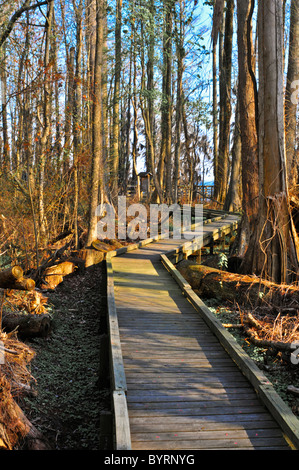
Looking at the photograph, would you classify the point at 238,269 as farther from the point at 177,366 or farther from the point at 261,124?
the point at 177,366

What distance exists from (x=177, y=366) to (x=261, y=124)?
531cm

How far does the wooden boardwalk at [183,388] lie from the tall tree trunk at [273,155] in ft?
7.31

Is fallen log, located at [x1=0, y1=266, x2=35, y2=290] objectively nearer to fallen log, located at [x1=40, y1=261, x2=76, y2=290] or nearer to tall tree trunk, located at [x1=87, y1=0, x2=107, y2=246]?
fallen log, located at [x1=40, y1=261, x2=76, y2=290]

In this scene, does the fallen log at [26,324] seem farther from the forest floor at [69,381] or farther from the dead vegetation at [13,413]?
the dead vegetation at [13,413]

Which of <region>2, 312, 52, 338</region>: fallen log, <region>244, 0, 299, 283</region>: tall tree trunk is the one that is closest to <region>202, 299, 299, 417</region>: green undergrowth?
<region>244, 0, 299, 283</region>: tall tree trunk

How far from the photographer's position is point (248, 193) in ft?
32.3

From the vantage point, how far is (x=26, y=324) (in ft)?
20.1

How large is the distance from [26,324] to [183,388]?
2896 mm

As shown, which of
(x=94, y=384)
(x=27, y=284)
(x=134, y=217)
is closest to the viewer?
(x=27, y=284)

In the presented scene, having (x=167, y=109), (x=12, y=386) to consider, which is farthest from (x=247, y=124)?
(x=167, y=109)

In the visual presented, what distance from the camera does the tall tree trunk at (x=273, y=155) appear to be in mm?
7789

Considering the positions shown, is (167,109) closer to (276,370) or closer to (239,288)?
(239,288)

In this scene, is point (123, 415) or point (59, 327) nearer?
point (123, 415)

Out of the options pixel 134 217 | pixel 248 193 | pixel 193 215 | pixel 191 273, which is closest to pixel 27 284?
pixel 191 273
